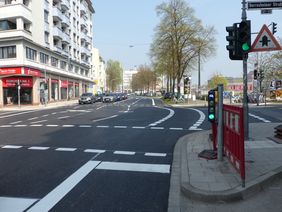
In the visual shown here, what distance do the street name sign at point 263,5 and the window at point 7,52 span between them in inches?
1427

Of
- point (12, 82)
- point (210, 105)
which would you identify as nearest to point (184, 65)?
point (12, 82)

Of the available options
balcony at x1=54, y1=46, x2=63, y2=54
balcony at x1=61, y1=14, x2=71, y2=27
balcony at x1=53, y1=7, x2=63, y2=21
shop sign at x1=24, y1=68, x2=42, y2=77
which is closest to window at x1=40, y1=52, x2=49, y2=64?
shop sign at x1=24, y1=68, x2=42, y2=77

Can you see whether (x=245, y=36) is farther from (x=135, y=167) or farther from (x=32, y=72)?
(x=32, y=72)

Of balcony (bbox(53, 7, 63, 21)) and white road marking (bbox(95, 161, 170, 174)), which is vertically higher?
balcony (bbox(53, 7, 63, 21))

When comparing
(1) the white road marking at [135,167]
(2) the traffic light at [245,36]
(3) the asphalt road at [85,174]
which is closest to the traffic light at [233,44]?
(2) the traffic light at [245,36]

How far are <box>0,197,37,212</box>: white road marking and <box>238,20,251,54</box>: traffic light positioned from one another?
7.03m

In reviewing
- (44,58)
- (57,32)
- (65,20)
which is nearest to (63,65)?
(57,32)

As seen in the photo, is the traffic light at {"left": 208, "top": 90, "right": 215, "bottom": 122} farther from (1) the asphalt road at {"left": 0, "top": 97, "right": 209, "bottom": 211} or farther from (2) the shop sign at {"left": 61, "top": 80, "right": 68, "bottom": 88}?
(2) the shop sign at {"left": 61, "top": 80, "right": 68, "bottom": 88}

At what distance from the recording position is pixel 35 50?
44.3 meters

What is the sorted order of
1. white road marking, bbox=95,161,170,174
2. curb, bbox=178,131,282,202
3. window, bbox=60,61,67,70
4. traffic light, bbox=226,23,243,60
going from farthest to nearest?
window, bbox=60,61,67,70, traffic light, bbox=226,23,243,60, white road marking, bbox=95,161,170,174, curb, bbox=178,131,282,202

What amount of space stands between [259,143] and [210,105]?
3.09 m

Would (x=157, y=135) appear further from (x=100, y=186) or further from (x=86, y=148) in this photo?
(x=100, y=186)

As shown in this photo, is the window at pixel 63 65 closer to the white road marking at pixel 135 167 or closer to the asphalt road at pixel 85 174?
the asphalt road at pixel 85 174

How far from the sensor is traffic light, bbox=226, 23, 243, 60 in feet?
31.3
